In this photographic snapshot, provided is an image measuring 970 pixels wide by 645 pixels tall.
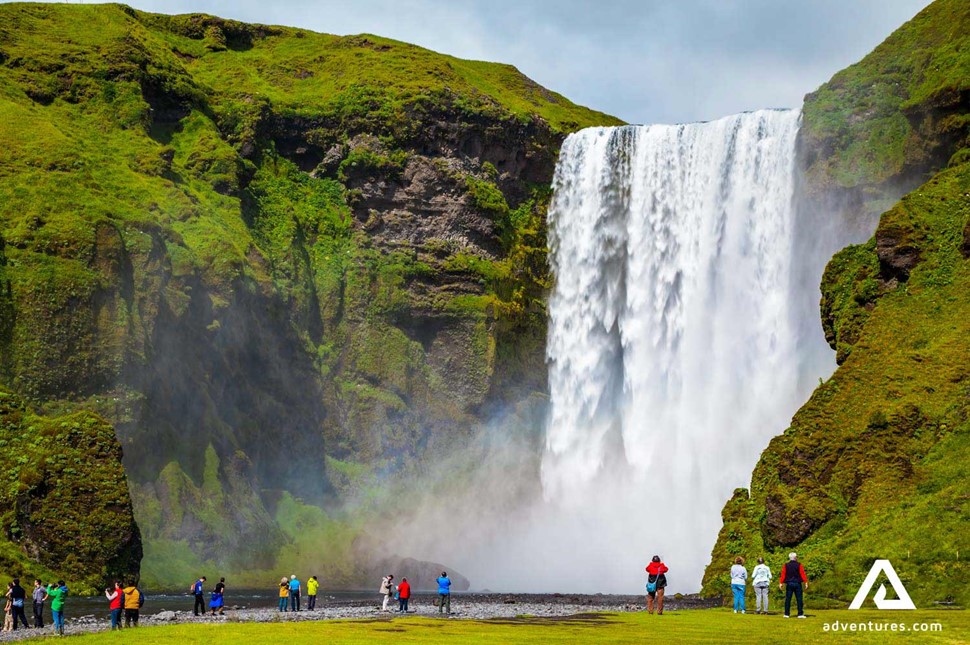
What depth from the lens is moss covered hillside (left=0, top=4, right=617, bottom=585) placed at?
10875 centimetres

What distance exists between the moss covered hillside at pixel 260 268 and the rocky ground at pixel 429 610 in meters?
38.1

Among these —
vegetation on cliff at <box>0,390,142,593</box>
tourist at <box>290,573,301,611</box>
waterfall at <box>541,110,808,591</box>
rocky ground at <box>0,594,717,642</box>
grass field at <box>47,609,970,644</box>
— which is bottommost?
grass field at <box>47,609,970,644</box>

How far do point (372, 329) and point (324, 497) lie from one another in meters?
20.1

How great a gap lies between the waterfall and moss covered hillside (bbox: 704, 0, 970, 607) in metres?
23.9

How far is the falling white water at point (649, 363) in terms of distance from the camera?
346 feet

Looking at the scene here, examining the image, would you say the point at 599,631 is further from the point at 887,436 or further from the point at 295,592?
the point at 887,436

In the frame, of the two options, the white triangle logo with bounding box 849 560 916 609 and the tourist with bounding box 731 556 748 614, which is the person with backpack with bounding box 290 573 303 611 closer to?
the tourist with bounding box 731 556 748 614

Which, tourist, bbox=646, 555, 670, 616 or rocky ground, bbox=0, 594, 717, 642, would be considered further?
rocky ground, bbox=0, 594, 717, 642

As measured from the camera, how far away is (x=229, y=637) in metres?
40.7

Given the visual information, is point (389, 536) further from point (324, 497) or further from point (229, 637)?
point (229, 637)

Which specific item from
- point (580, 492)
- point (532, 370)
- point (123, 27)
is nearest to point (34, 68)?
point (123, 27)

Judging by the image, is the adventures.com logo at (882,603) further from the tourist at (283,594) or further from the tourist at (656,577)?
the tourist at (283,594)

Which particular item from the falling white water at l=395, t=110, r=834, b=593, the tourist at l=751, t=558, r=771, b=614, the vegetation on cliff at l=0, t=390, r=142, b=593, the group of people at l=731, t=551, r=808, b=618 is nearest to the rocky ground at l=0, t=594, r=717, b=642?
the group of people at l=731, t=551, r=808, b=618

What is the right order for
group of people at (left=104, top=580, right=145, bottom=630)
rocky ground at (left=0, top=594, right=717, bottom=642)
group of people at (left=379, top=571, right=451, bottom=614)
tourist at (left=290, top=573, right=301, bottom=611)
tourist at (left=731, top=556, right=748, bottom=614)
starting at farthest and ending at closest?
tourist at (left=290, top=573, right=301, bottom=611)
group of people at (left=379, top=571, right=451, bottom=614)
rocky ground at (left=0, top=594, right=717, bottom=642)
group of people at (left=104, top=580, right=145, bottom=630)
tourist at (left=731, top=556, right=748, bottom=614)
